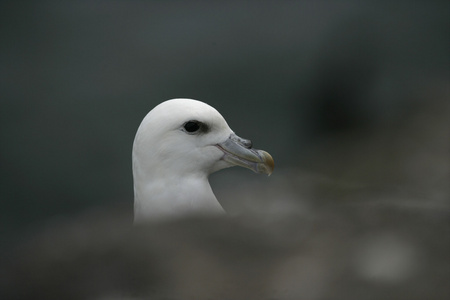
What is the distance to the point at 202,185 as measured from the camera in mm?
3061

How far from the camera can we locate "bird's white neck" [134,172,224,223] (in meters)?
2.93

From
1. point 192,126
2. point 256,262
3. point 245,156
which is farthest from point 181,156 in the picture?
point 256,262

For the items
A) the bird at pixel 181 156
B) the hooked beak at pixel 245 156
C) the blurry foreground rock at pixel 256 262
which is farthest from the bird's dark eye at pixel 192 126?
the blurry foreground rock at pixel 256 262

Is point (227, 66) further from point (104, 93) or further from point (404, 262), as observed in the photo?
point (404, 262)

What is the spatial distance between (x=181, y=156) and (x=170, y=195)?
0.19 meters

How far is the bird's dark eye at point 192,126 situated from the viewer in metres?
2.95

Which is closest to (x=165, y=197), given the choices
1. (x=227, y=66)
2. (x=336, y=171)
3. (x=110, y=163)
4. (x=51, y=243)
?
(x=336, y=171)

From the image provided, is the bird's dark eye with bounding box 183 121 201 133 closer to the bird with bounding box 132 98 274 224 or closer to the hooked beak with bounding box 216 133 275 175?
the bird with bounding box 132 98 274 224

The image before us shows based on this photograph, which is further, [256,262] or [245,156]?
[245,156]

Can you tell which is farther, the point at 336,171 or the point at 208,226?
the point at 336,171

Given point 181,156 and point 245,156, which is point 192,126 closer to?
point 181,156

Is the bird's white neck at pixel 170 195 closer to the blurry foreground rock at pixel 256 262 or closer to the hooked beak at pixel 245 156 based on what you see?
the hooked beak at pixel 245 156

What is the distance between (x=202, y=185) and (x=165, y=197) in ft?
0.68

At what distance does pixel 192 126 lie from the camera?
2965 mm
